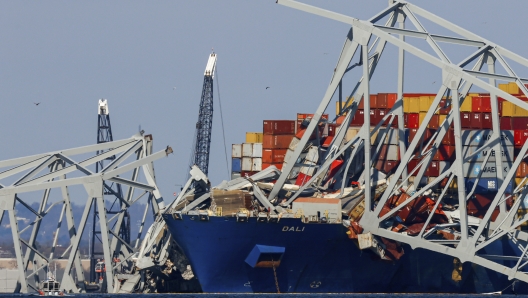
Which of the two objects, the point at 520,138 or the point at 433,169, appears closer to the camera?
the point at 520,138

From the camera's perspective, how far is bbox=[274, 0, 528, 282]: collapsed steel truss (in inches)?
2557

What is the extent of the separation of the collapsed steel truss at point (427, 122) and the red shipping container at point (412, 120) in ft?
12.4

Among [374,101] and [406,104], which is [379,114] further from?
[406,104]

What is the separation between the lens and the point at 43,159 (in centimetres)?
7525

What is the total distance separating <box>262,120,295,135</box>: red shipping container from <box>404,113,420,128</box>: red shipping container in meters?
A: 8.57

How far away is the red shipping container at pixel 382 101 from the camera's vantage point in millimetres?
79500

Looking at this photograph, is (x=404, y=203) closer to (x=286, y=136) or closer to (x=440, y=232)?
(x=440, y=232)

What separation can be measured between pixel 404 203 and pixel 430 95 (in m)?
16.6

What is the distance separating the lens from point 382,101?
7969 centimetres

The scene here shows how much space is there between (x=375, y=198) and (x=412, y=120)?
9.45 meters

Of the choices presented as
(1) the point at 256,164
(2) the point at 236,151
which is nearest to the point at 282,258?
(1) the point at 256,164

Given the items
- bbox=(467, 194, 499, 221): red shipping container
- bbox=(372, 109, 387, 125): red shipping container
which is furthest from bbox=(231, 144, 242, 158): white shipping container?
bbox=(467, 194, 499, 221): red shipping container

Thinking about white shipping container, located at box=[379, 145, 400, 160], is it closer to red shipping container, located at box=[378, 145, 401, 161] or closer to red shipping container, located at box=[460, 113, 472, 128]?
red shipping container, located at box=[378, 145, 401, 161]

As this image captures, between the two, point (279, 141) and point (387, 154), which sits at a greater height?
point (279, 141)
